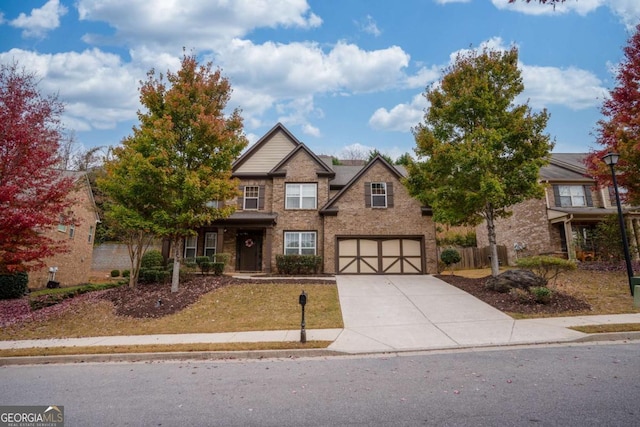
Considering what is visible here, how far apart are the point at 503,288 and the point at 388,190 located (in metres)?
9.12

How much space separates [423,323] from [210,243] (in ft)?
49.6

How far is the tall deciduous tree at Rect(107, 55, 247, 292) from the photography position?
1289 centimetres

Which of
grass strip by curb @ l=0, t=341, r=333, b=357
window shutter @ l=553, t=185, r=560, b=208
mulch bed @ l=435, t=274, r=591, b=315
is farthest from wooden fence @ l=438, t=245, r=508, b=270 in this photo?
grass strip by curb @ l=0, t=341, r=333, b=357

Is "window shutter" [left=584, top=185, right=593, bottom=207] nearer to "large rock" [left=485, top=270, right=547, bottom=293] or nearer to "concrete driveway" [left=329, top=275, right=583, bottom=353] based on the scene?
"large rock" [left=485, top=270, right=547, bottom=293]

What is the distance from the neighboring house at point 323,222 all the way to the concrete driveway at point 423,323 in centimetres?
485

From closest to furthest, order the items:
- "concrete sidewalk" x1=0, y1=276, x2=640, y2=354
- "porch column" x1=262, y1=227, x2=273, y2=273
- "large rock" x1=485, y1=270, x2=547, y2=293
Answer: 1. "concrete sidewalk" x1=0, y1=276, x2=640, y2=354
2. "large rock" x1=485, y1=270, x2=547, y2=293
3. "porch column" x1=262, y1=227, x2=273, y2=273

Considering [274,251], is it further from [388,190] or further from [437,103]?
[437,103]

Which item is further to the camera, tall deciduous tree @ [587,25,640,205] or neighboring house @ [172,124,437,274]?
neighboring house @ [172,124,437,274]

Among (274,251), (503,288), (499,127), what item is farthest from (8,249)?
(499,127)

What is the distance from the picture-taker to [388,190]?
20344 mm

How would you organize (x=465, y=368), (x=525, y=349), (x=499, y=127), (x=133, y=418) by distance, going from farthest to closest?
(x=499, y=127) → (x=525, y=349) → (x=465, y=368) → (x=133, y=418)

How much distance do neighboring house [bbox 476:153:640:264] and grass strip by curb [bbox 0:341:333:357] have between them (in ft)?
66.1

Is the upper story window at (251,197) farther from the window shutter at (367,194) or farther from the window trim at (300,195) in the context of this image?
the window shutter at (367,194)

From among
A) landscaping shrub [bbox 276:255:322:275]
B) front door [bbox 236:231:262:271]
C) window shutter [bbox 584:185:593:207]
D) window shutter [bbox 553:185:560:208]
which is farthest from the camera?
window shutter [bbox 584:185:593:207]
